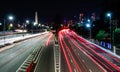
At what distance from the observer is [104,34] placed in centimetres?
9394

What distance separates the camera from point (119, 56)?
52969 millimetres

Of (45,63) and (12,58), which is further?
(12,58)

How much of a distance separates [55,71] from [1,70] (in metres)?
8.21

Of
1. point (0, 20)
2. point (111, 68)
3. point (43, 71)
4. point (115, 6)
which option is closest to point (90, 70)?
point (111, 68)

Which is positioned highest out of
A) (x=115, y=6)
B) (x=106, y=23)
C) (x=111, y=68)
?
(x=115, y=6)

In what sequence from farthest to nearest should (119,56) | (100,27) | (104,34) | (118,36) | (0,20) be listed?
(0,20), (100,27), (104,34), (118,36), (119,56)

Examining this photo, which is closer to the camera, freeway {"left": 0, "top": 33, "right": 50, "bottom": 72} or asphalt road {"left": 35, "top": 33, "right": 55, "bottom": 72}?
asphalt road {"left": 35, "top": 33, "right": 55, "bottom": 72}

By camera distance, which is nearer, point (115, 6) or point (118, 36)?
point (118, 36)

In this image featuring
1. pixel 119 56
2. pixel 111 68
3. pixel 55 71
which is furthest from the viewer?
pixel 119 56

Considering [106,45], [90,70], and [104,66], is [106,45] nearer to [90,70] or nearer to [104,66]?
[104,66]

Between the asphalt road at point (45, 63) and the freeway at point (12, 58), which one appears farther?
the freeway at point (12, 58)

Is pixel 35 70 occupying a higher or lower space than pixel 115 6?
lower

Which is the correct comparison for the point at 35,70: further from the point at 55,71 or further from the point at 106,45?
the point at 106,45

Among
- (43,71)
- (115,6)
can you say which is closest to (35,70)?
(43,71)
